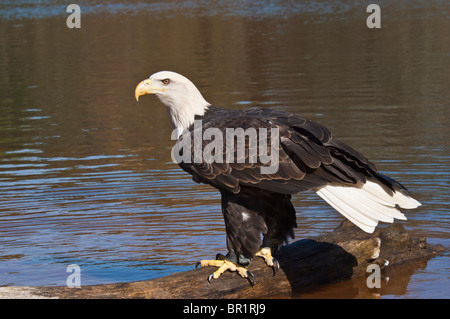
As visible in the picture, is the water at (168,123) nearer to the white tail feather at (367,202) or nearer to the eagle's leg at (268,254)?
the eagle's leg at (268,254)

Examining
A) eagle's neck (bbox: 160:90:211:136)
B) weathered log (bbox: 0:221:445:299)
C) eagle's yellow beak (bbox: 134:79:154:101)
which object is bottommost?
weathered log (bbox: 0:221:445:299)

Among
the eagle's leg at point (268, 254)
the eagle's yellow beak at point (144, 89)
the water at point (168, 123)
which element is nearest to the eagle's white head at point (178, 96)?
the eagle's yellow beak at point (144, 89)

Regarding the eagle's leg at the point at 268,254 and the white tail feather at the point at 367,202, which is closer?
the white tail feather at the point at 367,202

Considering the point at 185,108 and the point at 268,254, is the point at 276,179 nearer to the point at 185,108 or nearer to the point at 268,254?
the point at 268,254

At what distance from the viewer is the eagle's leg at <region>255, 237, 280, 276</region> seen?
19.9 ft

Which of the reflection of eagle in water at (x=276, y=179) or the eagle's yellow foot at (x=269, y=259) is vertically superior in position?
the reflection of eagle in water at (x=276, y=179)

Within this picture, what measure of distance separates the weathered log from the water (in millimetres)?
159

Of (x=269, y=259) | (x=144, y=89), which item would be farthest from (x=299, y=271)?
(x=144, y=89)

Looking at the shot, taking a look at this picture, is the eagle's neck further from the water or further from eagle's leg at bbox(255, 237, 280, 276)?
the water

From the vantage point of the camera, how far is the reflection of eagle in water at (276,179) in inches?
223

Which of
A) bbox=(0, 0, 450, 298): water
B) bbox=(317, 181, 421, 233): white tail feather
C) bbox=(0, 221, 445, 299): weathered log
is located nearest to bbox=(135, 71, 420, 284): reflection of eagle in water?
bbox=(317, 181, 421, 233): white tail feather

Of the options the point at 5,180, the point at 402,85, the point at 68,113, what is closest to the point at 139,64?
the point at 68,113

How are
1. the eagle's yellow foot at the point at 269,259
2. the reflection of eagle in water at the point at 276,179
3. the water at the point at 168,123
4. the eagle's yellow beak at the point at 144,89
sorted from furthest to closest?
the water at the point at 168,123, the eagle's yellow beak at the point at 144,89, the eagle's yellow foot at the point at 269,259, the reflection of eagle in water at the point at 276,179

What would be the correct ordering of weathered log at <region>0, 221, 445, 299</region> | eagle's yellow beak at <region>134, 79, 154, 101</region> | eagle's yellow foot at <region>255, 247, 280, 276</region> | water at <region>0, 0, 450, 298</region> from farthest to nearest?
water at <region>0, 0, 450, 298</region>, eagle's yellow beak at <region>134, 79, 154, 101</region>, eagle's yellow foot at <region>255, 247, 280, 276</region>, weathered log at <region>0, 221, 445, 299</region>
